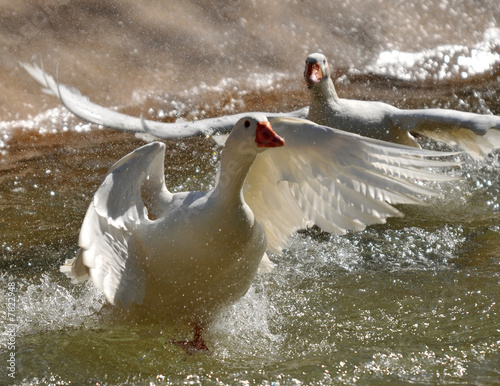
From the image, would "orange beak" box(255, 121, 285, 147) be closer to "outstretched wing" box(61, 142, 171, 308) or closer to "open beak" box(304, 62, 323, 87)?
"outstretched wing" box(61, 142, 171, 308)

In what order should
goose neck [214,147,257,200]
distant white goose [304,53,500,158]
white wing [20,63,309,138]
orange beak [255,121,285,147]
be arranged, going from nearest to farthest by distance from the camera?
orange beak [255,121,285,147] → goose neck [214,147,257,200] → white wing [20,63,309,138] → distant white goose [304,53,500,158]

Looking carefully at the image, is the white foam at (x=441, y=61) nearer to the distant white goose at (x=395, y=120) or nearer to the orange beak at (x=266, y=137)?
the distant white goose at (x=395, y=120)

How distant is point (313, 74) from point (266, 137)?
257cm

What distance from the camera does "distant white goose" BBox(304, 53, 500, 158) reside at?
4.42 meters

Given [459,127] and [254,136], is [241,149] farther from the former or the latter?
[459,127]

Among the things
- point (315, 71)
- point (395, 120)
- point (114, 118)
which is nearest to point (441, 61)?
point (315, 71)

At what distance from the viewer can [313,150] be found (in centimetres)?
315

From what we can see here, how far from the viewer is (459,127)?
178 inches

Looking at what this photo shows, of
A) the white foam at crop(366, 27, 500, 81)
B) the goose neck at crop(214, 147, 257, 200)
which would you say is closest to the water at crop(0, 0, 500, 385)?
the white foam at crop(366, 27, 500, 81)

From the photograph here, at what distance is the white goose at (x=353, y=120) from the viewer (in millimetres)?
4277

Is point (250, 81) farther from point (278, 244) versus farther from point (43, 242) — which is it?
point (278, 244)

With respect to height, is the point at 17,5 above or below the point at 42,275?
above

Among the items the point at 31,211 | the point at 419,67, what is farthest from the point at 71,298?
the point at 419,67

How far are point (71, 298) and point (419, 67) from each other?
614 cm
